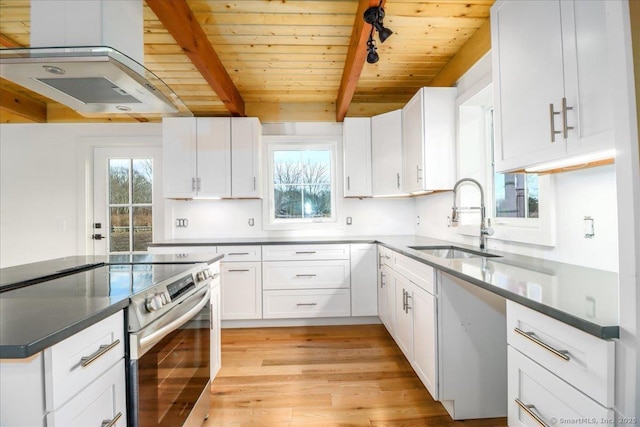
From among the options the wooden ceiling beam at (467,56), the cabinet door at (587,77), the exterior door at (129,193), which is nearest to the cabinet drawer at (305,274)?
the exterior door at (129,193)

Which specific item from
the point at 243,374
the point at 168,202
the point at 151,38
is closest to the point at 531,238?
the point at 243,374

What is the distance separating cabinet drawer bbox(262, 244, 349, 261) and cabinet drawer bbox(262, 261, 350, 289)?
5cm

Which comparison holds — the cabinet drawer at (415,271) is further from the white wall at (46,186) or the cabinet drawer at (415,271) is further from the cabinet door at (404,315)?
the white wall at (46,186)

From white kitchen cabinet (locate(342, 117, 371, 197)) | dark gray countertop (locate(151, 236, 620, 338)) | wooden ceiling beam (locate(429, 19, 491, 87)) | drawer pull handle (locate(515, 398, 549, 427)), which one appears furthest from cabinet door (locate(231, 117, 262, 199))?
drawer pull handle (locate(515, 398, 549, 427))

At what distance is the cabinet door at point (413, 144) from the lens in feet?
8.30

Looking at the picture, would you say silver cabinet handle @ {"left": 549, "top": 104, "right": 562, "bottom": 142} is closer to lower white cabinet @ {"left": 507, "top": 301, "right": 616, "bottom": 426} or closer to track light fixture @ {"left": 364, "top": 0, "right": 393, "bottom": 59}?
lower white cabinet @ {"left": 507, "top": 301, "right": 616, "bottom": 426}

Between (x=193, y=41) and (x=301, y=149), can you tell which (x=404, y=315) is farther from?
(x=193, y=41)

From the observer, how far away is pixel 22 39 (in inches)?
89.9

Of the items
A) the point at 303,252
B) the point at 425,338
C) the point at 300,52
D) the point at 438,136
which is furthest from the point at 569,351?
the point at 300,52

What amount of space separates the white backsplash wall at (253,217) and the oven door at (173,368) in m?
1.96

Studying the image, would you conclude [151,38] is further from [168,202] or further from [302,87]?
[168,202]

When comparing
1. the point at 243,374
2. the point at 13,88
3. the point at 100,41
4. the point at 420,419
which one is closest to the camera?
the point at 100,41

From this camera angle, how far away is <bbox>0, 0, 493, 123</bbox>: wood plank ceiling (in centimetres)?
198

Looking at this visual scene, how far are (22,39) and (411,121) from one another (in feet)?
10.7
